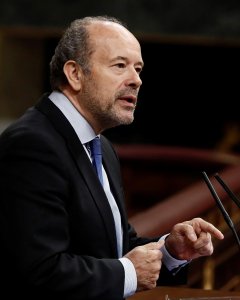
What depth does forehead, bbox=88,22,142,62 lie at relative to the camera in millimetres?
1741

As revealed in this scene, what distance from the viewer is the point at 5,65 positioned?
25.5ft

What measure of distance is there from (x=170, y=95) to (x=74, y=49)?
291 inches

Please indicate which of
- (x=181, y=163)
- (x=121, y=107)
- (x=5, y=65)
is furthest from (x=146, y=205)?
(x=121, y=107)

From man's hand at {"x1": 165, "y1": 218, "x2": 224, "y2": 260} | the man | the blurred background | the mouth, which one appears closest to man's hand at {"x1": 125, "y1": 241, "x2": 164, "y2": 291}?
the man

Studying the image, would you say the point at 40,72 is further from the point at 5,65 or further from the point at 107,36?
the point at 107,36

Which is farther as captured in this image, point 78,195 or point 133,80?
point 133,80

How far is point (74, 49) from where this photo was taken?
69.2 inches

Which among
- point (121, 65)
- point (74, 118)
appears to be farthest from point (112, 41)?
point (74, 118)

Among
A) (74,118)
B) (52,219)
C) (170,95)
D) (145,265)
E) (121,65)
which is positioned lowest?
(170,95)

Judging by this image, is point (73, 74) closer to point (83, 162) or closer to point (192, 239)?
point (83, 162)

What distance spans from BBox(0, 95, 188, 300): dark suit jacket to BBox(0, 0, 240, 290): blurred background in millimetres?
743

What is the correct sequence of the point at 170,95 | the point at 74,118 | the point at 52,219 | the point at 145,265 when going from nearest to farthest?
the point at 52,219 < the point at 145,265 < the point at 74,118 < the point at 170,95

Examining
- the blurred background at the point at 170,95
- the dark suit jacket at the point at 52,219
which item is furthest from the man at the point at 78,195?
the blurred background at the point at 170,95

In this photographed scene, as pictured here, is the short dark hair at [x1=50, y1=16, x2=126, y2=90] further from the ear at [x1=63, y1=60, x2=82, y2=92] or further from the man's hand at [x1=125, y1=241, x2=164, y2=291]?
the man's hand at [x1=125, y1=241, x2=164, y2=291]
